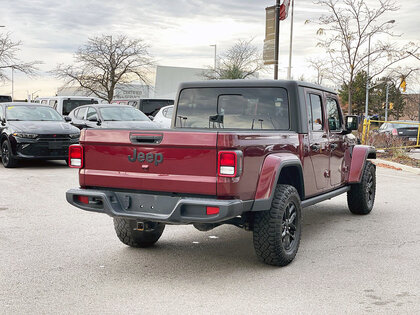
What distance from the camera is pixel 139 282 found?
16.2 feet

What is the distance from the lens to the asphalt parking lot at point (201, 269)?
4.38 meters

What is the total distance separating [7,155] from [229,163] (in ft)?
36.1

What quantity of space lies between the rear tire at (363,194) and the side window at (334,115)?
99cm

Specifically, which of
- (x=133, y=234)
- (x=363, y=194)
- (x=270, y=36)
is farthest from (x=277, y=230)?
(x=270, y=36)

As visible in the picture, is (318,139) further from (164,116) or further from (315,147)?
(164,116)

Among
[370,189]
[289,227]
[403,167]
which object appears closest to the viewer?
[289,227]

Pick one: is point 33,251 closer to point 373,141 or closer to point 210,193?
point 210,193

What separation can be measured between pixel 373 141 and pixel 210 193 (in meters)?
17.2

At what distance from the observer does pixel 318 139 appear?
6504 mm

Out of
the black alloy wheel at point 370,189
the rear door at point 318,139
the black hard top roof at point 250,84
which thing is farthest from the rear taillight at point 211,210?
the black alloy wheel at point 370,189

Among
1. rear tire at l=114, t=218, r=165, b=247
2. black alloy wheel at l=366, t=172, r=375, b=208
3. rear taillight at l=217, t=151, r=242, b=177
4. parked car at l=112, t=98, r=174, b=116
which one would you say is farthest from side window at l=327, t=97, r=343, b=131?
parked car at l=112, t=98, r=174, b=116

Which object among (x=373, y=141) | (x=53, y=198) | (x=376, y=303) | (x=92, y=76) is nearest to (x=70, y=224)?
(x=53, y=198)

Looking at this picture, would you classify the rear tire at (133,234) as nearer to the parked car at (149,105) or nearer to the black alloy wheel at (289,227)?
the black alloy wheel at (289,227)

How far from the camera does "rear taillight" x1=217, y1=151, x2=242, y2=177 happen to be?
183 inches
